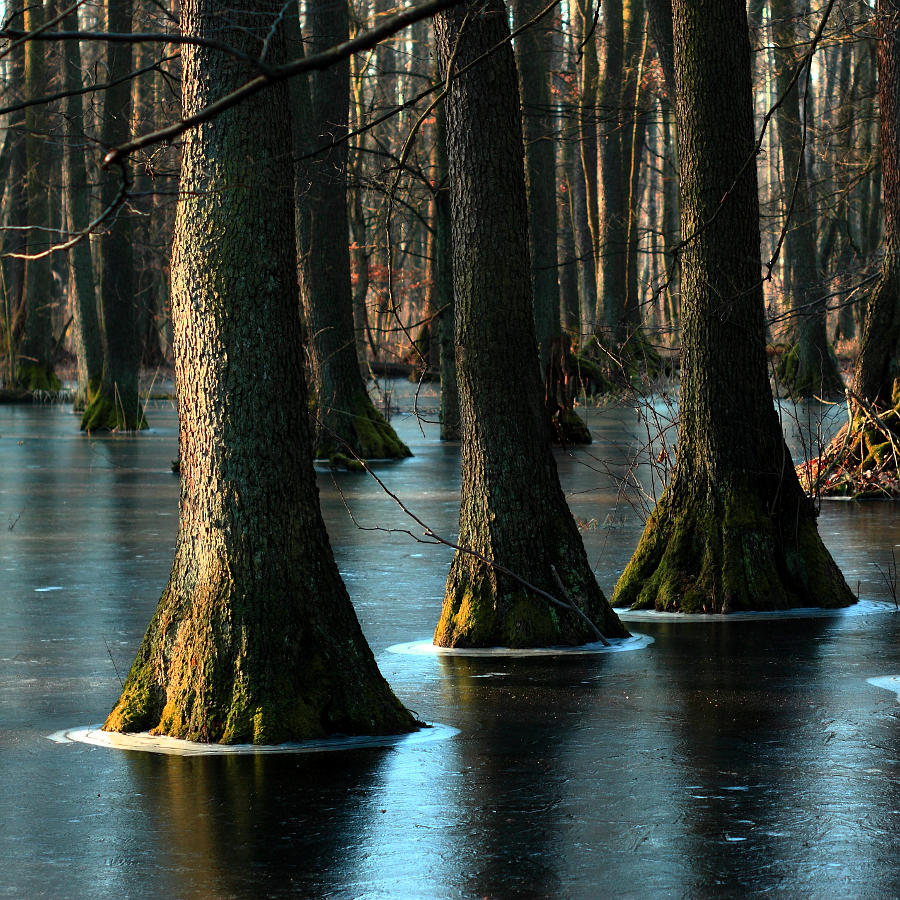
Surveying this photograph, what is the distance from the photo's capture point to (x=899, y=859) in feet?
17.3

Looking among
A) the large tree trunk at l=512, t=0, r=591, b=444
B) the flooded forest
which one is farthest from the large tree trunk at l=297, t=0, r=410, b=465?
the flooded forest

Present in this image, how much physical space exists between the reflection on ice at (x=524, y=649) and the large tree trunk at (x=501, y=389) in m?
0.06

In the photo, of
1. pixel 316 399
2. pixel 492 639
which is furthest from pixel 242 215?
pixel 316 399

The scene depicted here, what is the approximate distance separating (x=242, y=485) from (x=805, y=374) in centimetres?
3187

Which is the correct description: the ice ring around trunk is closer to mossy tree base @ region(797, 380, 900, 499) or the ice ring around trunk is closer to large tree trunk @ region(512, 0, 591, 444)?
mossy tree base @ region(797, 380, 900, 499)

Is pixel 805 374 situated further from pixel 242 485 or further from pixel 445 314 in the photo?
pixel 242 485

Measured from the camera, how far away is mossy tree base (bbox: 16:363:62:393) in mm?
44312

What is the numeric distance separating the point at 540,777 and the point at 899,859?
1.65 m

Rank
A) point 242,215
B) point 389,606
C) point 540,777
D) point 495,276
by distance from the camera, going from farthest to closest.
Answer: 1. point 389,606
2. point 495,276
3. point 242,215
4. point 540,777

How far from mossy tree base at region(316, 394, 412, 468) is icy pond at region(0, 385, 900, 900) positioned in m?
12.5

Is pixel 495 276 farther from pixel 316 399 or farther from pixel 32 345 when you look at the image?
pixel 32 345

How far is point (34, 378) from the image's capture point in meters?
44.6

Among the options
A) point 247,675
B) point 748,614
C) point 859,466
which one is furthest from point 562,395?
point 247,675

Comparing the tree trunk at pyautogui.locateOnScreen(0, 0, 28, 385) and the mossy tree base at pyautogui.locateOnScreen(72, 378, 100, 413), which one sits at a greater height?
the tree trunk at pyautogui.locateOnScreen(0, 0, 28, 385)
